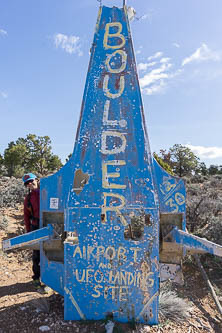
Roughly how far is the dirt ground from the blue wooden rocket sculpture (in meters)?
0.15

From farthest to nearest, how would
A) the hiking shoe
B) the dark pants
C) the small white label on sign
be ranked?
the dark pants
the hiking shoe
the small white label on sign

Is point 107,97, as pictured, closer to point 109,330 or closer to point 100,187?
point 100,187

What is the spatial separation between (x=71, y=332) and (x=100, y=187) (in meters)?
1.67

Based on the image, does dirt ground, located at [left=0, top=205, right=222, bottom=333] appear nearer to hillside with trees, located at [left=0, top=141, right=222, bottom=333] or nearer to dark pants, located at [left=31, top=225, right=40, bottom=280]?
hillside with trees, located at [left=0, top=141, right=222, bottom=333]

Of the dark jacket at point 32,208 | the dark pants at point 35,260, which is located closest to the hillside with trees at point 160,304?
the dark pants at point 35,260

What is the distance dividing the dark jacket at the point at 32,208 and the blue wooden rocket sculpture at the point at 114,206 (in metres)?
0.80

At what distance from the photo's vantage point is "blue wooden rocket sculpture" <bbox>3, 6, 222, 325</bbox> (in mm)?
2828

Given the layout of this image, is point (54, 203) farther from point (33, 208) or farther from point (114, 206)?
point (114, 206)

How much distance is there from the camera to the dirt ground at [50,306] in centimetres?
280

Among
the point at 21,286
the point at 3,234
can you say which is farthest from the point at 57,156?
the point at 21,286

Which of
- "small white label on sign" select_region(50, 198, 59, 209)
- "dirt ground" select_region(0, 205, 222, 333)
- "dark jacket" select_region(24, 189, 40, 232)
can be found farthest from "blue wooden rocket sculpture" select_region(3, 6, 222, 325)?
"dark jacket" select_region(24, 189, 40, 232)

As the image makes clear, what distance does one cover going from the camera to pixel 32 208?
406 centimetres

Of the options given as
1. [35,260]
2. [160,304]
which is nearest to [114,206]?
[160,304]

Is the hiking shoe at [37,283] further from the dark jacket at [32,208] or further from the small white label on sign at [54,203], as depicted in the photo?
the small white label on sign at [54,203]
